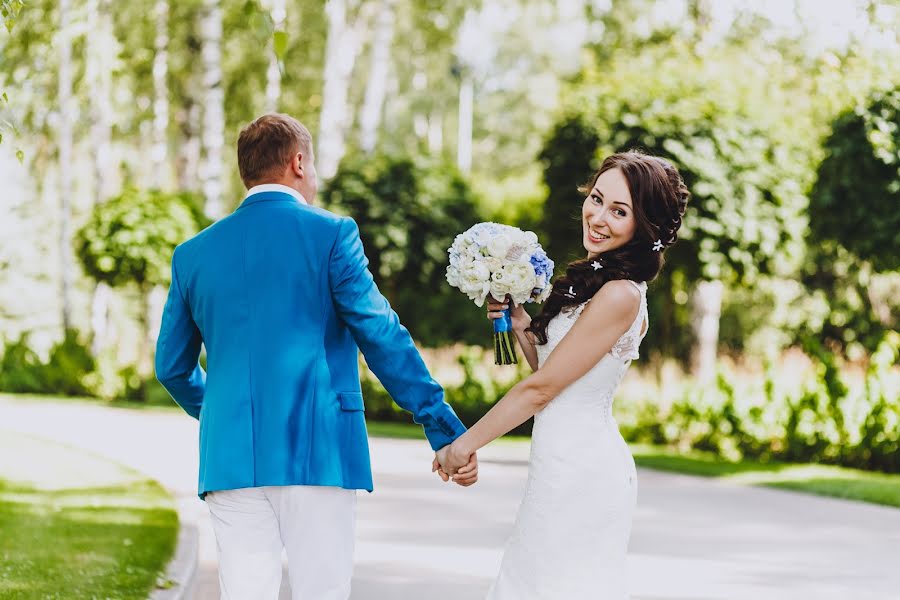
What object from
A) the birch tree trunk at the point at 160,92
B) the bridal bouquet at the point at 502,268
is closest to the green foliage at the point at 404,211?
the birch tree trunk at the point at 160,92

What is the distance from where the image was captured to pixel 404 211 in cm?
1852

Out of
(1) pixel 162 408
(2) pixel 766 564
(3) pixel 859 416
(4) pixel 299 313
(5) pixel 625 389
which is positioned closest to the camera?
(4) pixel 299 313

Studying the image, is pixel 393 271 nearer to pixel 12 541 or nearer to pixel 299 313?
pixel 12 541

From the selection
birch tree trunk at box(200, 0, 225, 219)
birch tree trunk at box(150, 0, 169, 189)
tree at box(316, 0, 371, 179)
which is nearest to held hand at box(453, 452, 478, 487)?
birch tree trunk at box(200, 0, 225, 219)

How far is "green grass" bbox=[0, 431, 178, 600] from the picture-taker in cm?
664

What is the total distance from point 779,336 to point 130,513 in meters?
26.8

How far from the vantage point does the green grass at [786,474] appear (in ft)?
36.0

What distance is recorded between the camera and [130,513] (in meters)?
Result: 9.20

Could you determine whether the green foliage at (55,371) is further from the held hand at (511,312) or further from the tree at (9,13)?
the held hand at (511,312)

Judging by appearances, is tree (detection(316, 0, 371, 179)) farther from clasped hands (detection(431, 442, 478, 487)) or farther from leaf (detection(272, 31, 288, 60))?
clasped hands (detection(431, 442, 478, 487))

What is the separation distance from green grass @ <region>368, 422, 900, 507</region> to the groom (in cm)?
792

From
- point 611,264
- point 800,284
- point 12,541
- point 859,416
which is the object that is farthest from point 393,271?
point 800,284

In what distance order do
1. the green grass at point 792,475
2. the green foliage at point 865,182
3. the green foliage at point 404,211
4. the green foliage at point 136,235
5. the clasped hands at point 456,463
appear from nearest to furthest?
the clasped hands at point 456,463
the green grass at point 792,475
the green foliage at point 865,182
the green foliage at point 404,211
the green foliage at point 136,235

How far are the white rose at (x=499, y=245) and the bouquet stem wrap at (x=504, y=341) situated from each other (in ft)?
0.69
